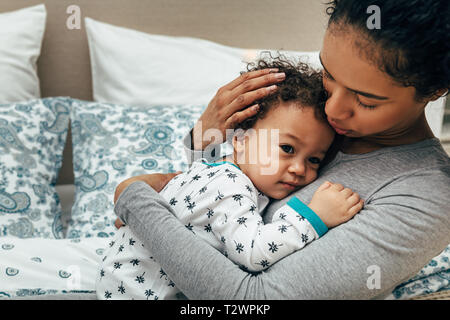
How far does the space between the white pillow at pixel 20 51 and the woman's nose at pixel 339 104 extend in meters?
1.29

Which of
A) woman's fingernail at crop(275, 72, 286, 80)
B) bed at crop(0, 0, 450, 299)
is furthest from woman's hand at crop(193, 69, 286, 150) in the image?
bed at crop(0, 0, 450, 299)

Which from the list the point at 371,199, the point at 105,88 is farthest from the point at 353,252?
the point at 105,88

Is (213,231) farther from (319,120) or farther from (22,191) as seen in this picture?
(22,191)

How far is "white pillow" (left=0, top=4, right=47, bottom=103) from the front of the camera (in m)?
1.56

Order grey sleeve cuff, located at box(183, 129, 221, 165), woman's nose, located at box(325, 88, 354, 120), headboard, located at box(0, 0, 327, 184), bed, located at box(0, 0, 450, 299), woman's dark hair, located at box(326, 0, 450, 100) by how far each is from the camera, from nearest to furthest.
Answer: woman's dark hair, located at box(326, 0, 450, 100), woman's nose, located at box(325, 88, 354, 120), grey sleeve cuff, located at box(183, 129, 221, 165), bed, located at box(0, 0, 450, 299), headboard, located at box(0, 0, 327, 184)

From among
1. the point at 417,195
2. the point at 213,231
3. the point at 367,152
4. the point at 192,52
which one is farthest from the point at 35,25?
the point at 417,195

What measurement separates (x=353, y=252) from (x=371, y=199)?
134 millimetres

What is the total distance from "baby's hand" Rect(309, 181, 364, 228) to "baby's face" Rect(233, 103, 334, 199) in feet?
0.37

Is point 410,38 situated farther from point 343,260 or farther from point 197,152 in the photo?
point 197,152

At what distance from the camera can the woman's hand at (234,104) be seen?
0.94 meters

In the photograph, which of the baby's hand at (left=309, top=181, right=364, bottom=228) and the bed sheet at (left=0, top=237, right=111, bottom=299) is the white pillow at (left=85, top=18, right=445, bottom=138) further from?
the baby's hand at (left=309, top=181, right=364, bottom=228)

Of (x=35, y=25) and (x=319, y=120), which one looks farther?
(x=35, y=25)
